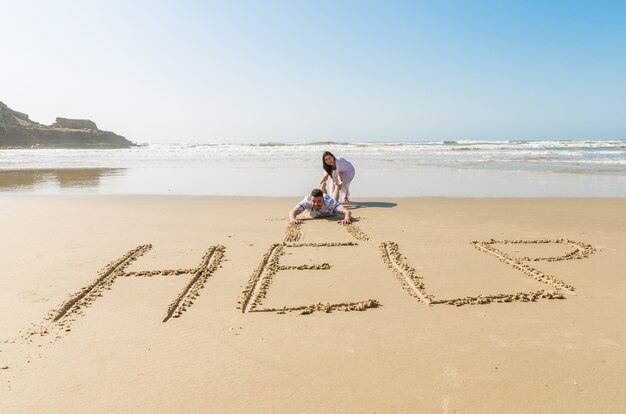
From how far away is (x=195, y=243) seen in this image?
578 cm

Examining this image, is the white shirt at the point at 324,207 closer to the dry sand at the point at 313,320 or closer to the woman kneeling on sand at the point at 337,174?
the dry sand at the point at 313,320

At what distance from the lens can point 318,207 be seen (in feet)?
24.0

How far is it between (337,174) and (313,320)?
17.7 ft

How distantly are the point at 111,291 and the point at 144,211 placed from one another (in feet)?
14.8

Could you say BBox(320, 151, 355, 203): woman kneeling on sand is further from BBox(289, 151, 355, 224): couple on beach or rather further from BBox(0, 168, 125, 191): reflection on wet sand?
BBox(0, 168, 125, 191): reflection on wet sand

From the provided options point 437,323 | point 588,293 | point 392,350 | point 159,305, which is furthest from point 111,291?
point 588,293

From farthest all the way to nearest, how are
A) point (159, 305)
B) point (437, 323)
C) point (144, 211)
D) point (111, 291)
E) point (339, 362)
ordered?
point (144, 211) < point (111, 291) < point (159, 305) < point (437, 323) < point (339, 362)

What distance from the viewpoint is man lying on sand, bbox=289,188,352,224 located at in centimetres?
Result: 702

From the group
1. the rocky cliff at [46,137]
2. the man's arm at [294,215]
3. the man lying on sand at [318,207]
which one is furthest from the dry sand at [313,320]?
the rocky cliff at [46,137]

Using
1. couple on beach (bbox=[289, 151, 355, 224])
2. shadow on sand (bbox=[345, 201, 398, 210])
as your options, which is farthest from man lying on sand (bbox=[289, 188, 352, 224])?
shadow on sand (bbox=[345, 201, 398, 210])

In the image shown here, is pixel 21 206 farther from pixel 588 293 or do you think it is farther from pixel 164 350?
pixel 588 293

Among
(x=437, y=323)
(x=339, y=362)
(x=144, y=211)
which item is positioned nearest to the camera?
(x=339, y=362)

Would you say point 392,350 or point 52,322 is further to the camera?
point 52,322

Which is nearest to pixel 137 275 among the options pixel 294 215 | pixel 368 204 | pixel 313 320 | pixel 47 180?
pixel 313 320
